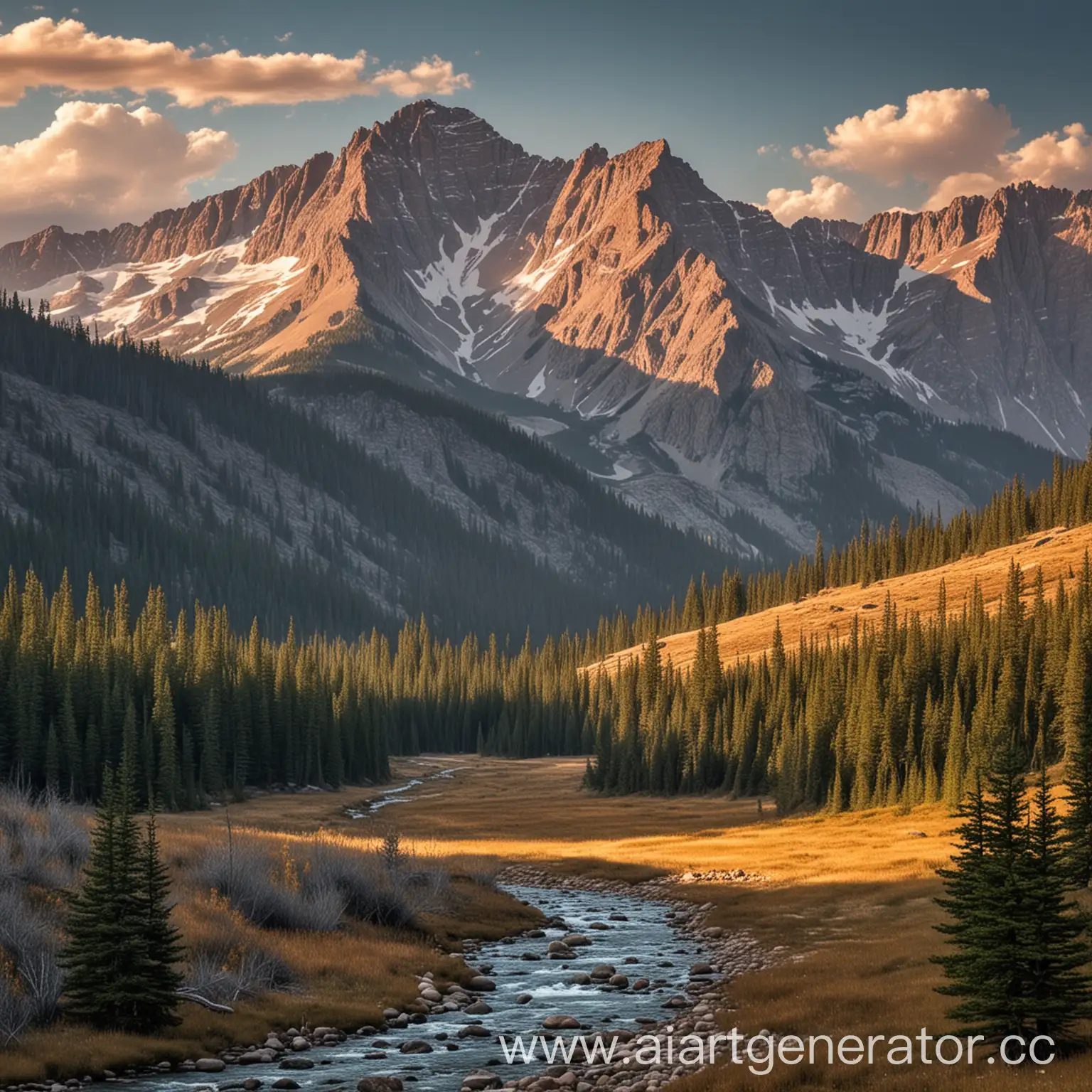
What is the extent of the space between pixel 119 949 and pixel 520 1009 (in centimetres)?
1367

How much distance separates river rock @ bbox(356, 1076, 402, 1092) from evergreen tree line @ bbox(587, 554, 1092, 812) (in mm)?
61229

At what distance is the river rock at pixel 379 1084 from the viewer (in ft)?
103

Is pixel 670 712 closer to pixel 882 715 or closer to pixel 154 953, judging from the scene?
pixel 882 715

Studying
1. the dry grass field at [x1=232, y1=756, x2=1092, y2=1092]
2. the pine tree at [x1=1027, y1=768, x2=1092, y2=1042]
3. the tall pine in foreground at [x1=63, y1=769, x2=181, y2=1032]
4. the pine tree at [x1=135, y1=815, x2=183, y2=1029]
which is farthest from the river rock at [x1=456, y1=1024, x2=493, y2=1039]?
the pine tree at [x1=1027, y1=768, x2=1092, y2=1042]

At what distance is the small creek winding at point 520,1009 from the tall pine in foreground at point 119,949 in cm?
265

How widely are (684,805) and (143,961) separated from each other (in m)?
92.7

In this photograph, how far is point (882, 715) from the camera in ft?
358

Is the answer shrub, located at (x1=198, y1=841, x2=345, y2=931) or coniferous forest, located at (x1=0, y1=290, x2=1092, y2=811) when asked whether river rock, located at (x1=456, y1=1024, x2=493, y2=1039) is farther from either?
coniferous forest, located at (x1=0, y1=290, x2=1092, y2=811)

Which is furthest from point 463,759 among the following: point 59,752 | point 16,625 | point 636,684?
point 59,752

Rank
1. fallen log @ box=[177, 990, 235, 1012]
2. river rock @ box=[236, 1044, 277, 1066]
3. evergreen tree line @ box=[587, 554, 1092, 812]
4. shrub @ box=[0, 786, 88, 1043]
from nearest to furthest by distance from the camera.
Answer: shrub @ box=[0, 786, 88, 1043]
river rock @ box=[236, 1044, 277, 1066]
fallen log @ box=[177, 990, 235, 1012]
evergreen tree line @ box=[587, 554, 1092, 812]

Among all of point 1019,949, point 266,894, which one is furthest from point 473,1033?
point 1019,949

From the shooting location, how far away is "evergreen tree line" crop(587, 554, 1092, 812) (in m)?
101

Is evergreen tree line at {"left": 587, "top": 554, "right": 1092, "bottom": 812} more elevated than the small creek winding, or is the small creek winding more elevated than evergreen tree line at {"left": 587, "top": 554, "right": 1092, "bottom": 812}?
evergreen tree line at {"left": 587, "top": 554, "right": 1092, "bottom": 812}

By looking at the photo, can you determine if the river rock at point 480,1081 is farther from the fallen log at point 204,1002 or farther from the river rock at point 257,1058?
the fallen log at point 204,1002
